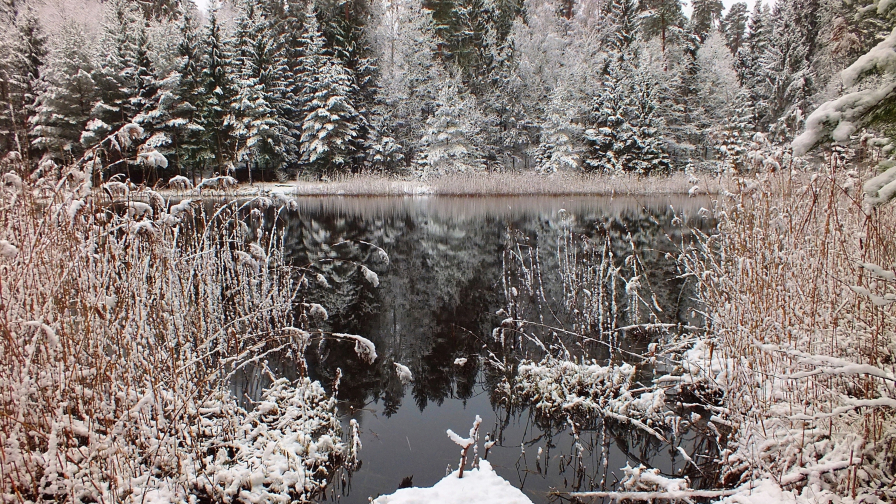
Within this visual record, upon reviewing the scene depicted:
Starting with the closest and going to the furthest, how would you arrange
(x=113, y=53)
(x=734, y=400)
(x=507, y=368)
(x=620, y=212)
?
1. (x=734, y=400)
2. (x=507, y=368)
3. (x=620, y=212)
4. (x=113, y=53)

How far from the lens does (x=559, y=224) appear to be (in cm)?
1332

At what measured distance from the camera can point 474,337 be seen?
5555 millimetres

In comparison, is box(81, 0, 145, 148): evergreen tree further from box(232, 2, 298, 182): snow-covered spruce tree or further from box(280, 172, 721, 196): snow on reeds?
box(280, 172, 721, 196): snow on reeds

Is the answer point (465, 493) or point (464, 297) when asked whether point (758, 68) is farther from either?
point (465, 493)

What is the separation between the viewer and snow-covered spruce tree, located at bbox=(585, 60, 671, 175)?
90.2 ft

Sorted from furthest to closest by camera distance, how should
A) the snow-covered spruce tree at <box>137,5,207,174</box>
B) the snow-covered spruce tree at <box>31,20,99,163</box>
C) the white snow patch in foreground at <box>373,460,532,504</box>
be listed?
the snow-covered spruce tree at <box>137,5,207,174</box> → the snow-covered spruce tree at <box>31,20,99,163</box> → the white snow patch in foreground at <box>373,460,532,504</box>

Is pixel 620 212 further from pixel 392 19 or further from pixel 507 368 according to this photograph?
pixel 392 19

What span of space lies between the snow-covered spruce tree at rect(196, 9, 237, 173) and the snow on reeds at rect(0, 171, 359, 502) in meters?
24.7

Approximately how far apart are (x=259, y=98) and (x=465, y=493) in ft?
89.9

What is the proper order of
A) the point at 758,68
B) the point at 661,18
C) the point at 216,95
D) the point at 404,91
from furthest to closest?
1. the point at 661,18
2. the point at 758,68
3. the point at 404,91
4. the point at 216,95

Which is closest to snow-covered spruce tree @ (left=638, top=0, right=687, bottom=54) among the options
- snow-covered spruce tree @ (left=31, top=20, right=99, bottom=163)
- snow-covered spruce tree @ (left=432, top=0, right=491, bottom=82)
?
snow-covered spruce tree @ (left=432, top=0, right=491, bottom=82)

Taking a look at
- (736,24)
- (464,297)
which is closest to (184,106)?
(464,297)

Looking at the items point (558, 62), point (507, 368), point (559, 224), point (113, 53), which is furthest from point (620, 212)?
point (113, 53)

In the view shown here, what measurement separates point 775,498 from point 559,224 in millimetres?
11503
